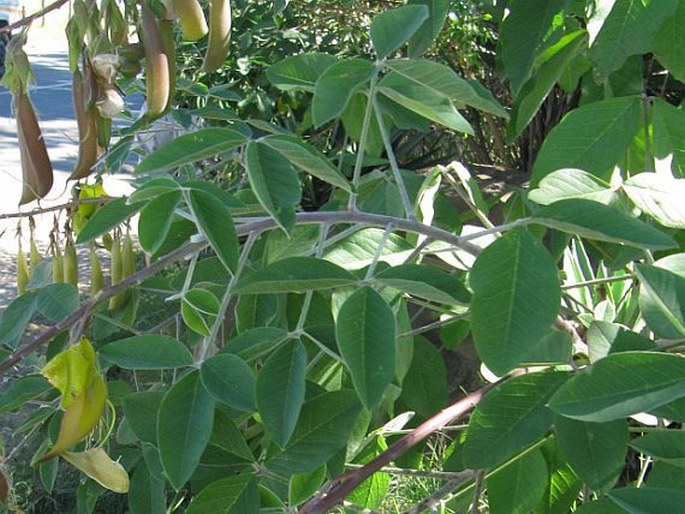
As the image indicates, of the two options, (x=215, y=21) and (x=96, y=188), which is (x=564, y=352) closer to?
(x=215, y=21)

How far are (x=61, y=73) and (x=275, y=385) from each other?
1066 centimetres

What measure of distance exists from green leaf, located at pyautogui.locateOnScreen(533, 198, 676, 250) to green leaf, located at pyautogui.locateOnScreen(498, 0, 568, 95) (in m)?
0.31

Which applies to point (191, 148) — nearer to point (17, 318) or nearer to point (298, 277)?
point (298, 277)

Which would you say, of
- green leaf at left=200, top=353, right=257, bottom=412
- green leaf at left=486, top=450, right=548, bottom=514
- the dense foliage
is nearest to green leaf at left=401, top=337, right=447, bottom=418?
the dense foliage

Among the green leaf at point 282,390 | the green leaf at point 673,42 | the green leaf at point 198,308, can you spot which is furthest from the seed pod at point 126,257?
the green leaf at point 673,42

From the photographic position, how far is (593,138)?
2.93 feet

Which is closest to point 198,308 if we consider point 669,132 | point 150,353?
point 150,353

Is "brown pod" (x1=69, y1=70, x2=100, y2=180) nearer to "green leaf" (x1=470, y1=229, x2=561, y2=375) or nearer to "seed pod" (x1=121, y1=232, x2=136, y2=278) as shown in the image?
"seed pod" (x1=121, y1=232, x2=136, y2=278)

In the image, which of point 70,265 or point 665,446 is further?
point 70,265

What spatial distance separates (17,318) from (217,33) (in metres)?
0.32

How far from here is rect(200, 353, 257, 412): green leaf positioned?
0.66 m

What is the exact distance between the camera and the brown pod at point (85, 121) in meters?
0.79

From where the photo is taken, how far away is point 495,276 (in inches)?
24.2

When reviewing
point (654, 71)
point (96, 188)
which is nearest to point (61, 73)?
point (654, 71)
